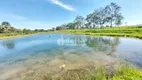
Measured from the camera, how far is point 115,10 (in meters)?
68.1

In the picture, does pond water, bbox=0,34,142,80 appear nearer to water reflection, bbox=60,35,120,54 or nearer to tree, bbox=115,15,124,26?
water reflection, bbox=60,35,120,54

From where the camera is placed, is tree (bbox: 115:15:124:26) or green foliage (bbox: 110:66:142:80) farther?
tree (bbox: 115:15:124:26)

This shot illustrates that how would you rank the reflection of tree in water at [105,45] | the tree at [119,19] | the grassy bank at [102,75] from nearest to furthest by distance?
the grassy bank at [102,75]
the reflection of tree in water at [105,45]
the tree at [119,19]

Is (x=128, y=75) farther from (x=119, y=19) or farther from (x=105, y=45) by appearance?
(x=119, y=19)

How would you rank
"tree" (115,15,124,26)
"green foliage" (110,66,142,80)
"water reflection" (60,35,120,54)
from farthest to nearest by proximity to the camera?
1. "tree" (115,15,124,26)
2. "water reflection" (60,35,120,54)
3. "green foliage" (110,66,142,80)

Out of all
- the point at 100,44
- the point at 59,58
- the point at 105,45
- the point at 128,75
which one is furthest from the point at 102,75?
the point at 100,44

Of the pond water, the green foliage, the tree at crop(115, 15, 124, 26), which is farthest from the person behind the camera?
the tree at crop(115, 15, 124, 26)

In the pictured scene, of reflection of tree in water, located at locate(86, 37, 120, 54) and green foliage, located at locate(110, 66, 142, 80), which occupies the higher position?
green foliage, located at locate(110, 66, 142, 80)

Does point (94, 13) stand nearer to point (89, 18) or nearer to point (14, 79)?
point (89, 18)

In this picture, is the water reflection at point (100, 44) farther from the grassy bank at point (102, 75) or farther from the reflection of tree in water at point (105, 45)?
the grassy bank at point (102, 75)

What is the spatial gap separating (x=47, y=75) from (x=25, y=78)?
137 cm

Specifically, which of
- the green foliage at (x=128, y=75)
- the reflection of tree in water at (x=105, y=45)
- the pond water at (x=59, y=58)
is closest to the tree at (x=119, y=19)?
the reflection of tree in water at (x=105, y=45)

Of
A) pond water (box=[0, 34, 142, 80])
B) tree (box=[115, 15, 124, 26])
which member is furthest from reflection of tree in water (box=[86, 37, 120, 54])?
tree (box=[115, 15, 124, 26])

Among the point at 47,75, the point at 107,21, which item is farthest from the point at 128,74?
the point at 107,21
